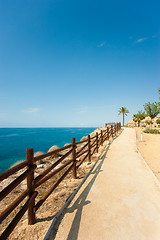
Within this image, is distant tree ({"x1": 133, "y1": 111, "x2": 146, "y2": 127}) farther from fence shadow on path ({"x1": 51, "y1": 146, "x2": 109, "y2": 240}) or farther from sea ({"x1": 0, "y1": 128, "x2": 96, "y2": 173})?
fence shadow on path ({"x1": 51, "y1": 146, "x2": 109, "y2": 240})

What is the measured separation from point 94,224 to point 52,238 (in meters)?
0.90

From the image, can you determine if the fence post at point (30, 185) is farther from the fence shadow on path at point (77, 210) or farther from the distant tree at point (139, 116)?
the distant tree at point (139, 116)

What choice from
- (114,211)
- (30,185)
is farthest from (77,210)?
(30,185)

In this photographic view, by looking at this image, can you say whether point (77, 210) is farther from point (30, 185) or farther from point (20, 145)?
point (20, 145)

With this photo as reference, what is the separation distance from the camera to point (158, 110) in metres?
35.3

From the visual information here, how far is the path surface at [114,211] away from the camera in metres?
2.34

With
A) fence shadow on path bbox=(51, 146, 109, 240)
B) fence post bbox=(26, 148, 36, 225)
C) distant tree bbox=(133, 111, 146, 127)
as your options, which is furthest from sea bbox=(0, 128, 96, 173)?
distant tree bbox=(133, 111, 146, 127)

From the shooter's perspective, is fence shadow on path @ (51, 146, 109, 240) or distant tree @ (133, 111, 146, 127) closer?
fence shadow on path @ (51, 146, 109, 240)

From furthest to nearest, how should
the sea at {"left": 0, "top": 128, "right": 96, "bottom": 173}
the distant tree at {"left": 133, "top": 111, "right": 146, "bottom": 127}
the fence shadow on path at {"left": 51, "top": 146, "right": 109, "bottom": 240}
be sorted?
the distant tree at {"left": 133, "top": 111, "right": 146, "bottom": 127} → the sea at {"left": 0, "top": 128, "right": 96, "bottom": 173} → the fence shadow on path at {"left": 51, "top": 146, "right": 109, "bottom": 240}

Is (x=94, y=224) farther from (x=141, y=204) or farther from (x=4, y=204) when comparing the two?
(x=4, y=204)

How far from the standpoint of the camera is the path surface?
7.66 ft

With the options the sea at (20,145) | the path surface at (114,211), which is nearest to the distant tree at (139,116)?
the sea at (20,145)

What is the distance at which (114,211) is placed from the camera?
293 centimetres

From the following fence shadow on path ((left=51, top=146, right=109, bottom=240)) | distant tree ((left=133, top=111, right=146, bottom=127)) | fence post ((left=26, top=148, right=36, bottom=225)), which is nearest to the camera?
fence shadow on path ((left=51, top=146, right=109, bottom=240))
